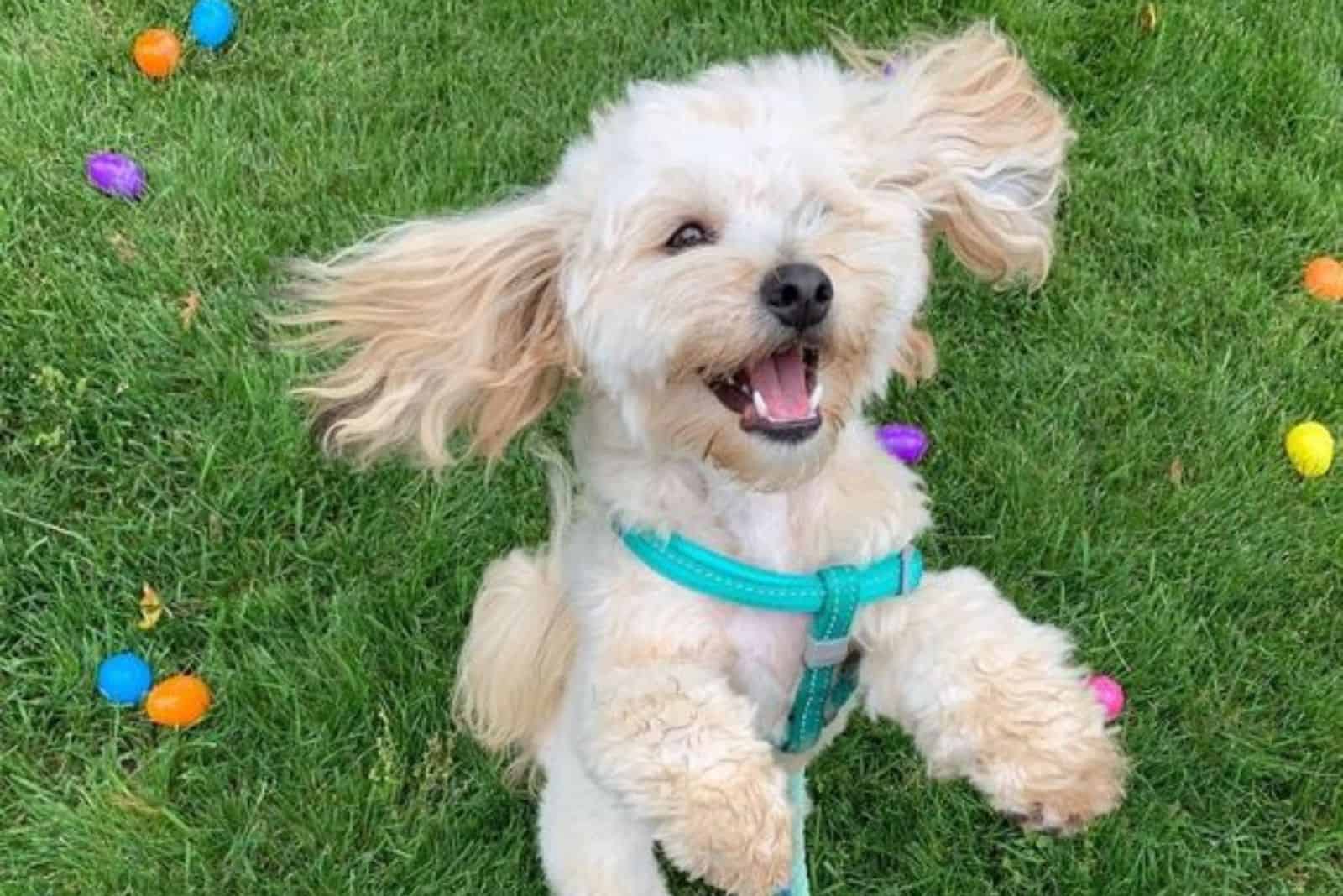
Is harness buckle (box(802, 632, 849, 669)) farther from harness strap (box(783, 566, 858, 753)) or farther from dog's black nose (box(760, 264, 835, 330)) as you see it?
dog's black nose (box(760, 264, 835, 330))

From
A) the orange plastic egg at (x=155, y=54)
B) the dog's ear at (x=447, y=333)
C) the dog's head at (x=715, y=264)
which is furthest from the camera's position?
the orange plastic egg at (x=155, y=54)

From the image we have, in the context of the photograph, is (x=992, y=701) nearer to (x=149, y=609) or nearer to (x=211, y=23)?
(x=149, y=609)

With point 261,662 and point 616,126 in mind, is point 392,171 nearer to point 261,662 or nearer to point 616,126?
point 261,662

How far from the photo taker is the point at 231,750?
3500 mm

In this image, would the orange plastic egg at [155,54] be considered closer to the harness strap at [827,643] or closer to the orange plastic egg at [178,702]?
the orange plastic egg at [178,702]

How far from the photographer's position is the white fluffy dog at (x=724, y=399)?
2.46 metres

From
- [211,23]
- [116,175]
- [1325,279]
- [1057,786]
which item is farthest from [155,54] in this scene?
[1057,786]

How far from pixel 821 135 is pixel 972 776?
0.96 m

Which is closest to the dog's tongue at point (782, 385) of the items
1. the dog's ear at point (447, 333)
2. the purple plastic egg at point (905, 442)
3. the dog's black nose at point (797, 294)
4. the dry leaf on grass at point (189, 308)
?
the dog's black nose at point (797, 294)

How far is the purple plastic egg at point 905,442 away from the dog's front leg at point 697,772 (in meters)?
1.39

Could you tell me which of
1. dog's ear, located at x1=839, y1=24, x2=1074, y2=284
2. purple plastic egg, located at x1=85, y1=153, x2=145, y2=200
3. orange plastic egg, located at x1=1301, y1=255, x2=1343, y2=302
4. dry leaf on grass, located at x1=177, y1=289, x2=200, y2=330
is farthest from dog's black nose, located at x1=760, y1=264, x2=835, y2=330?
purple plastic egg, located at x1=85, y1=153, x2=145, y2=200

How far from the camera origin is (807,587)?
267 centimetres

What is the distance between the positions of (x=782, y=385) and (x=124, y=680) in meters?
1.64

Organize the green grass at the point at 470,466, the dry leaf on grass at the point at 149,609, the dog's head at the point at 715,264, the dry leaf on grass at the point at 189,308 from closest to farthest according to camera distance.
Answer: the dog's head at the point at 715,264 < the green grass at the point at 470,466 < the dry leaf on grass at the point at 149,609 < the dry leaf on grass at the point at 189,308
